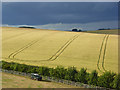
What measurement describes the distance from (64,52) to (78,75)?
31.0m

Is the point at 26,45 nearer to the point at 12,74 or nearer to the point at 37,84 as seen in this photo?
the point at 12,74

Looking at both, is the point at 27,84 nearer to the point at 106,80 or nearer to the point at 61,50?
the point at 106,80

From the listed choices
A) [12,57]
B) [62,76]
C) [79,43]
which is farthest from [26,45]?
[62,76]

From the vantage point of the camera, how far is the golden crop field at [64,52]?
6798 centimetres

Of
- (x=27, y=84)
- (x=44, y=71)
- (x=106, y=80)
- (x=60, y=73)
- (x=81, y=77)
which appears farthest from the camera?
(x=44, y=71)

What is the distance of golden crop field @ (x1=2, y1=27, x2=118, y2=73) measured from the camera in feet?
223

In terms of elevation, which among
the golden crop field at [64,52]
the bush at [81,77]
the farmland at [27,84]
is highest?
the golden crop field at [64,52]

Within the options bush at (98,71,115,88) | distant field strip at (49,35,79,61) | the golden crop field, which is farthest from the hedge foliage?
distant field strip at (49,35,79,61)

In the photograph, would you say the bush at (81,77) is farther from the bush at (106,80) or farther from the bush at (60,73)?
the bush at (60,73)

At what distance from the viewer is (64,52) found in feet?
270

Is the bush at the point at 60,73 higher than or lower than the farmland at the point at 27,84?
higher

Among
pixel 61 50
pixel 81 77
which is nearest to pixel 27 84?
pixel 81 77

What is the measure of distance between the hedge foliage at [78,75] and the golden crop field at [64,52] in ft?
28.1

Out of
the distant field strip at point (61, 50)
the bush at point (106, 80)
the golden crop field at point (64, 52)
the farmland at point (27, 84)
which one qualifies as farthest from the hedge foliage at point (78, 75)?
the distant field strip at point (61, 50)
